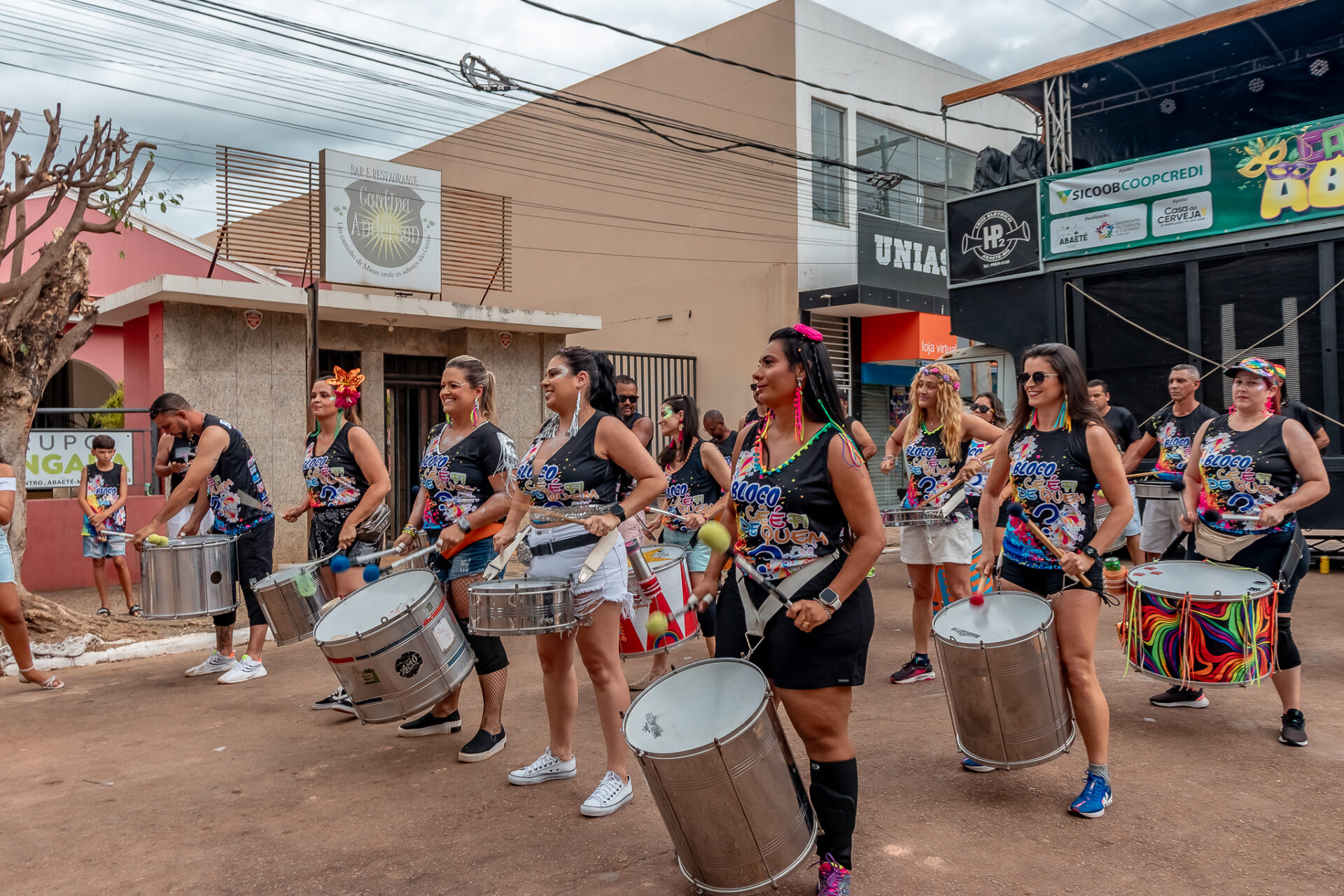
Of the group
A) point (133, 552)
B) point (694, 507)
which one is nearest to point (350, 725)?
point (694, 507)

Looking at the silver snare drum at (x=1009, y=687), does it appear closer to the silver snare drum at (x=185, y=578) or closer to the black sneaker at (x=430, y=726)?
the black sneaker at (x=430, y=726)

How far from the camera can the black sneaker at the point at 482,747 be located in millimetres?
4949

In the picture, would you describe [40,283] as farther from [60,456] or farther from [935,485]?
[935,485]

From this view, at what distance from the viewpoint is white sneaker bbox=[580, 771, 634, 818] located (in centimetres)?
412

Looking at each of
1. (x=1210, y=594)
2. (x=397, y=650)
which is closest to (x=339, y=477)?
(x=397, y=650)

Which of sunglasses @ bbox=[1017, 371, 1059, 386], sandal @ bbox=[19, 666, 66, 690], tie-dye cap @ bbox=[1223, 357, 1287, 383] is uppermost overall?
tie-dye cap @ bbox=[1223, 357, 1287, 383]

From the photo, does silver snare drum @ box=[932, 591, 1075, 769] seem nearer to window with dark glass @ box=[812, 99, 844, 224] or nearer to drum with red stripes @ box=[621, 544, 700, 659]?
drum with red stripes @ box=[621, 544, 700, 659]

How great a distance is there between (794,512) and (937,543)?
132 inches

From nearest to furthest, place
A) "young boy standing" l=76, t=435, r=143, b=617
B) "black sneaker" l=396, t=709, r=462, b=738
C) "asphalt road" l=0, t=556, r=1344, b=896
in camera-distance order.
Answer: "asphalt road" l=0, t=556, r=1344, b=896 → "black sneaker" l=396, t=709, r=462, b=738 → "young boy standing" l=76, t=435, r=143, b=617

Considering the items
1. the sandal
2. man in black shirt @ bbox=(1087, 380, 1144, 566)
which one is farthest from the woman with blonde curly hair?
the sandal

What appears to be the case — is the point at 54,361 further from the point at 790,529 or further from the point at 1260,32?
the point at 1260,32

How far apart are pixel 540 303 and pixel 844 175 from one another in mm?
7327

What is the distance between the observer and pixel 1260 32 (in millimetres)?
12852

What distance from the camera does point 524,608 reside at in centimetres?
393
